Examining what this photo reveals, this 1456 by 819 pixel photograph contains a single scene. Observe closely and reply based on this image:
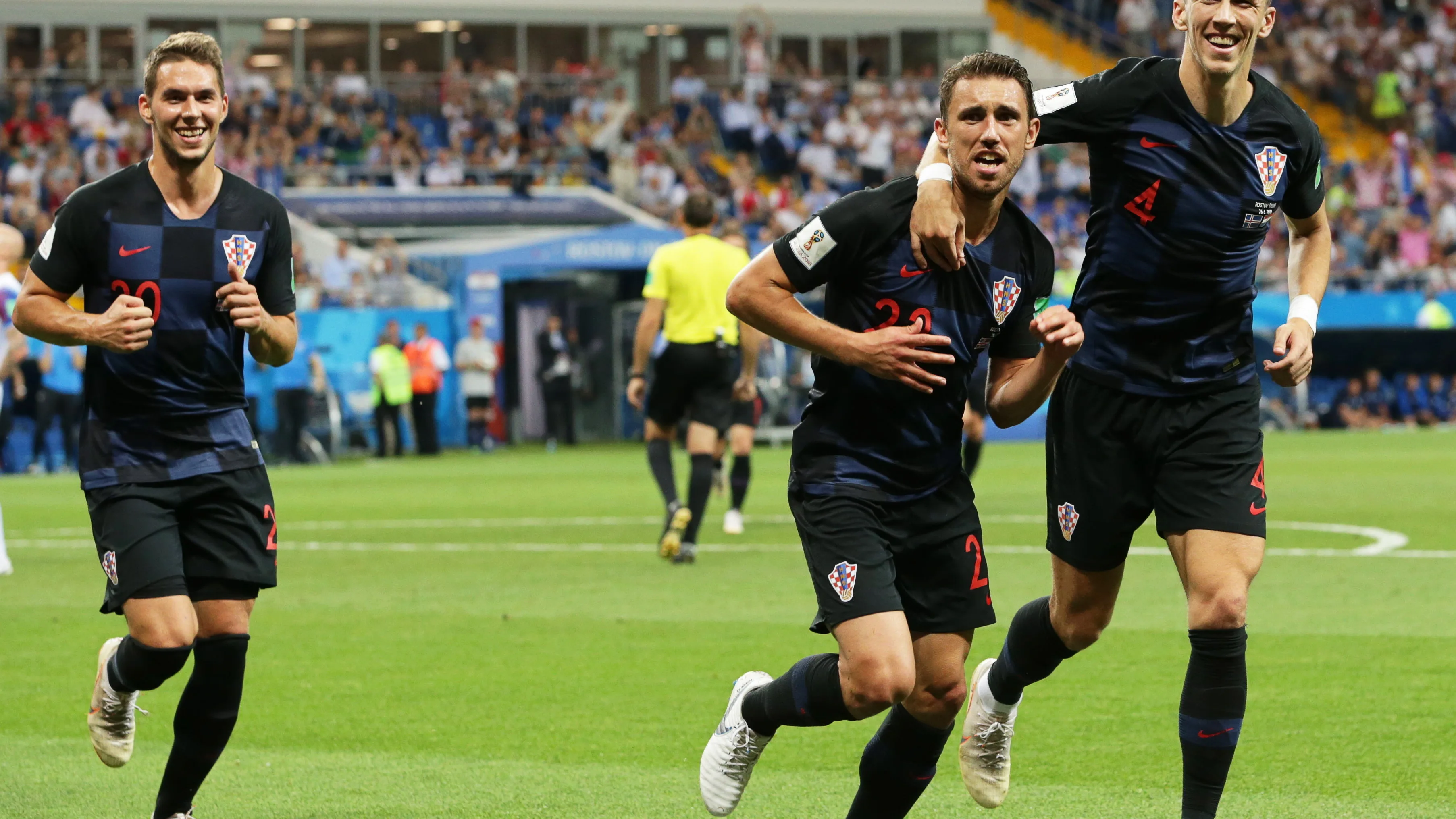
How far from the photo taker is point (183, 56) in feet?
17.4

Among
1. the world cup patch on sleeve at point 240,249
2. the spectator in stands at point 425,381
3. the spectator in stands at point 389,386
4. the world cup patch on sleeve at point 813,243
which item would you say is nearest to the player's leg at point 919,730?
the world cup patch on sleeve at point 813,243

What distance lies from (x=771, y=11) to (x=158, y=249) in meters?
36.9

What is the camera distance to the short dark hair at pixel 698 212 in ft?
42.8

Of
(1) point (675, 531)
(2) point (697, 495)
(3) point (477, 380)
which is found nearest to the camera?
(1) point (675, 531)

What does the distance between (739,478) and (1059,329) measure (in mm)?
9893

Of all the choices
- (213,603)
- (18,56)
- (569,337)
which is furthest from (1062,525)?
(18,56)

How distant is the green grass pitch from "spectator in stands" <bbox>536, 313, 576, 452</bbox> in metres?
14.0

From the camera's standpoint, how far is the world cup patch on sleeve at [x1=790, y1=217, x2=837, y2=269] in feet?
16.3

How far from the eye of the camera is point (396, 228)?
31.5 metres

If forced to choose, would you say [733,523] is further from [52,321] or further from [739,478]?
[52,321]

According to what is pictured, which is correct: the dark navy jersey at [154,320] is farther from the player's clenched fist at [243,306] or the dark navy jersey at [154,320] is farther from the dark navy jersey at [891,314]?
the dark navy jersey at [891,314]

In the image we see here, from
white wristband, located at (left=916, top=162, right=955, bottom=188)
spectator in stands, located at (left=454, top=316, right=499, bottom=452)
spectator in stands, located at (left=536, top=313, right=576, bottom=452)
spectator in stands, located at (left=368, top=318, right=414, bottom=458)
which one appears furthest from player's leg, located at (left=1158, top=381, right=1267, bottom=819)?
spectator in stands, located at (left=536, top=313, right=576, bottom=452)

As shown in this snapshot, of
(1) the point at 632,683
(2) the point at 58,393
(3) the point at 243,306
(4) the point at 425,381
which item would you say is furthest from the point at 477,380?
(3) the point at 243,306

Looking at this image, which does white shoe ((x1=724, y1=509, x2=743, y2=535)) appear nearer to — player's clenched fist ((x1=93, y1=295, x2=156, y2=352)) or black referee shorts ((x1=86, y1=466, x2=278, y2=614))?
black referee shorts ((x1=86, y1=466, x2=278, y2=614))
